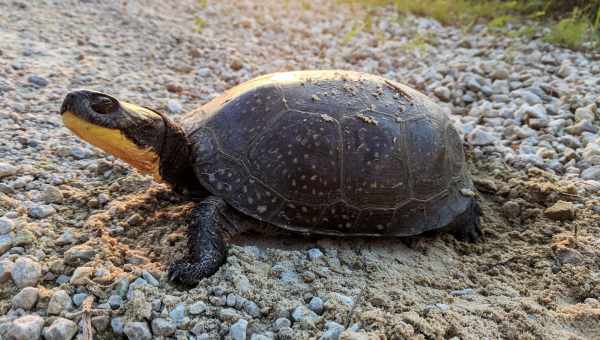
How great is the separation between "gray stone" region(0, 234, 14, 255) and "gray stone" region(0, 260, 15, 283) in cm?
17

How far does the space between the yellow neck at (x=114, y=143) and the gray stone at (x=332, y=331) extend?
158cm

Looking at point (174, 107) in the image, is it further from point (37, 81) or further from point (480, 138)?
point (480, 138)

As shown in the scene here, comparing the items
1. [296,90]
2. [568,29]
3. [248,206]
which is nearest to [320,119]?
[296,90]

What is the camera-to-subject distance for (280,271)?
283cm

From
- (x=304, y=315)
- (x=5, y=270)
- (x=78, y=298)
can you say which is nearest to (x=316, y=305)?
(x=304, y=315)

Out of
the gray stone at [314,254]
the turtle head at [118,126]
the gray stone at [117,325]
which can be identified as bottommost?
the gray stone at [314,254]

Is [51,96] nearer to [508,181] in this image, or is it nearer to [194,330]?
[194,330]

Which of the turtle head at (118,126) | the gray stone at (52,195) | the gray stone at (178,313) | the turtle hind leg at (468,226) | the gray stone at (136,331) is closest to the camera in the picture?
the gray stone at (136,331)

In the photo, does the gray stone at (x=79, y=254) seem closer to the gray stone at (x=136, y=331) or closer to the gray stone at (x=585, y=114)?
the gray stone at (x=136, y=331)

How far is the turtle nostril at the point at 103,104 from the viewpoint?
2.91 meters

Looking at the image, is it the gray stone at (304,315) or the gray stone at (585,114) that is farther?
the gray stone at (585,114)

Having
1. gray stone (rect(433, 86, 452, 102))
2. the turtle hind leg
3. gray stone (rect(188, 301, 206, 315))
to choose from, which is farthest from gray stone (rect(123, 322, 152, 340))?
gray stone (rect(433, 86, 452, 102))

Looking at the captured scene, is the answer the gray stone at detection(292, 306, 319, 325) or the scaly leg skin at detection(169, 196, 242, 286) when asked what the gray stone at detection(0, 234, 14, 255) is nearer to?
the scaly leg skin at detection(169, 196, 242, 286)

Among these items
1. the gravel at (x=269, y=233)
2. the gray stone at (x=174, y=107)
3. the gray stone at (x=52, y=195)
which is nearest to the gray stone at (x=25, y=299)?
the gravel at (x=269, y=233)
